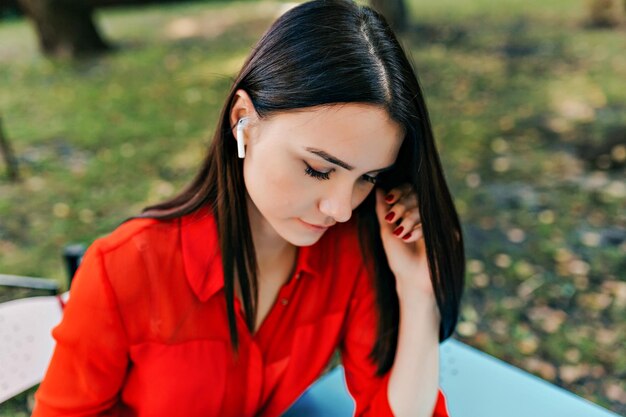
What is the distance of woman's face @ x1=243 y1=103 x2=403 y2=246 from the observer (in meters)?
1.45

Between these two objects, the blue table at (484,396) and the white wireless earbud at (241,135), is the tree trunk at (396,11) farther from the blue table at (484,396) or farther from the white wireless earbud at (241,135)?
the white wireless earbud at (241,135)

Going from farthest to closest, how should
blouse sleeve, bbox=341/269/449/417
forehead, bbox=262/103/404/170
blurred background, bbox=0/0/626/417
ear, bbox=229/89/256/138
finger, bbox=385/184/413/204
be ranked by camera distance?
blurred background, bbox=0/0/626/417 → blouse sleeve, bbox=341/269/449/417 → finger, bbox=385/184/413/204 → ear, bbox=229/89/256/138 → forehead, bbox=262/103/404/170

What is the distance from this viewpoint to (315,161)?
149 centimetres

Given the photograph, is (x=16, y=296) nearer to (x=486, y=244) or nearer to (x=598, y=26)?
(x=486, y=244)

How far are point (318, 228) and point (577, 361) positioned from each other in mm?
2783

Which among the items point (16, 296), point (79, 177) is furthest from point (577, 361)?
point (79, 177)

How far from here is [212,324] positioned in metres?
1.80

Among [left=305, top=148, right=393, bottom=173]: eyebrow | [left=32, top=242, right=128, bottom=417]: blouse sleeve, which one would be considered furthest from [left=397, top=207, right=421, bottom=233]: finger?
[left=32, top=242, right=128, bottom=417]: blouse sleeve

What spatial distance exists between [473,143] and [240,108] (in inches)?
217

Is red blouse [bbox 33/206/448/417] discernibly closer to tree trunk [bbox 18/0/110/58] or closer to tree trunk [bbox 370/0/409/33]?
tree trunk [bbox 370/0/409/33]

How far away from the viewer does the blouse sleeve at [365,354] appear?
201cm

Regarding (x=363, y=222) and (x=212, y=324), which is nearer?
A: (x=212, y=324)

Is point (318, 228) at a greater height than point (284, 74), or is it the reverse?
point (284, 74)

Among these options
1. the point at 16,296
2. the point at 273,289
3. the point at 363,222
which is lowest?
the point at 16,296
